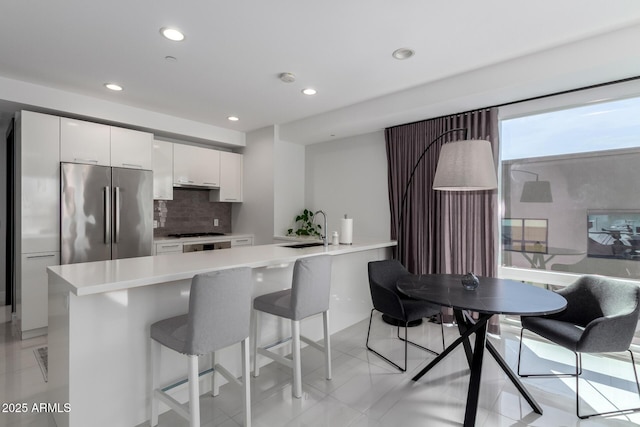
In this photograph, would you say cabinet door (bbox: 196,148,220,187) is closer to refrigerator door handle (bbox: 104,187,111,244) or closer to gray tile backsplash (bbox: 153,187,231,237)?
gray tile backsplash (bbox: 153,187,231,237)

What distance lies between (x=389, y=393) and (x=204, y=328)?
1476 millimetres

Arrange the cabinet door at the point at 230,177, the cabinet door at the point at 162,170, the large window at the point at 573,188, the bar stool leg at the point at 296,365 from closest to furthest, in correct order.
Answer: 1. the bar stool leg at the point at 296,365
2. the large window at the point at 573,188
3. the cabinet door at the point at 162,170
4. the cabinet door at the point at 230,177

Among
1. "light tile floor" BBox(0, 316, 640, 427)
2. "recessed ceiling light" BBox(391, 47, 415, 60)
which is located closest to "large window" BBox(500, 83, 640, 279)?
"light tile floor" BBox(0, 316, 640, 427)

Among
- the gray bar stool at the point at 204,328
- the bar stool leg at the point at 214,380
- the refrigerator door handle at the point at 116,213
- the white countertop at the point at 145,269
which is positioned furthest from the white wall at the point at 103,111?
the bar stool leg at the point at 214,380

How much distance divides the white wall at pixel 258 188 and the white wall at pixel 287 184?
8 cm

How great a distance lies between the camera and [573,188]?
3.16 metres

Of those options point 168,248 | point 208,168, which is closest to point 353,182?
point 208,168

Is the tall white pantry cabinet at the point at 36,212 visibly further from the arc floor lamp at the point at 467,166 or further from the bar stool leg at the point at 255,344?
the arc floor lamp at the point at 467,166

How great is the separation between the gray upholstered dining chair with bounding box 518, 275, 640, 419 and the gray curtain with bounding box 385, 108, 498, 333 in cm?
89

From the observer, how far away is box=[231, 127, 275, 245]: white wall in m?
5.00

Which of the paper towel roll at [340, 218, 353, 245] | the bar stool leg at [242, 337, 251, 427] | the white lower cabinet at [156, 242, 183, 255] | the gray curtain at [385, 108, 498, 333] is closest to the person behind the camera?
the bar stool leg at [242, 337, 251, 427]

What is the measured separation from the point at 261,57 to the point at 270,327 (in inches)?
94.3

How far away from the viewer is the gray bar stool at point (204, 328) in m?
1.70

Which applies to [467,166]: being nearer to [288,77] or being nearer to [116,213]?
[288,77]
